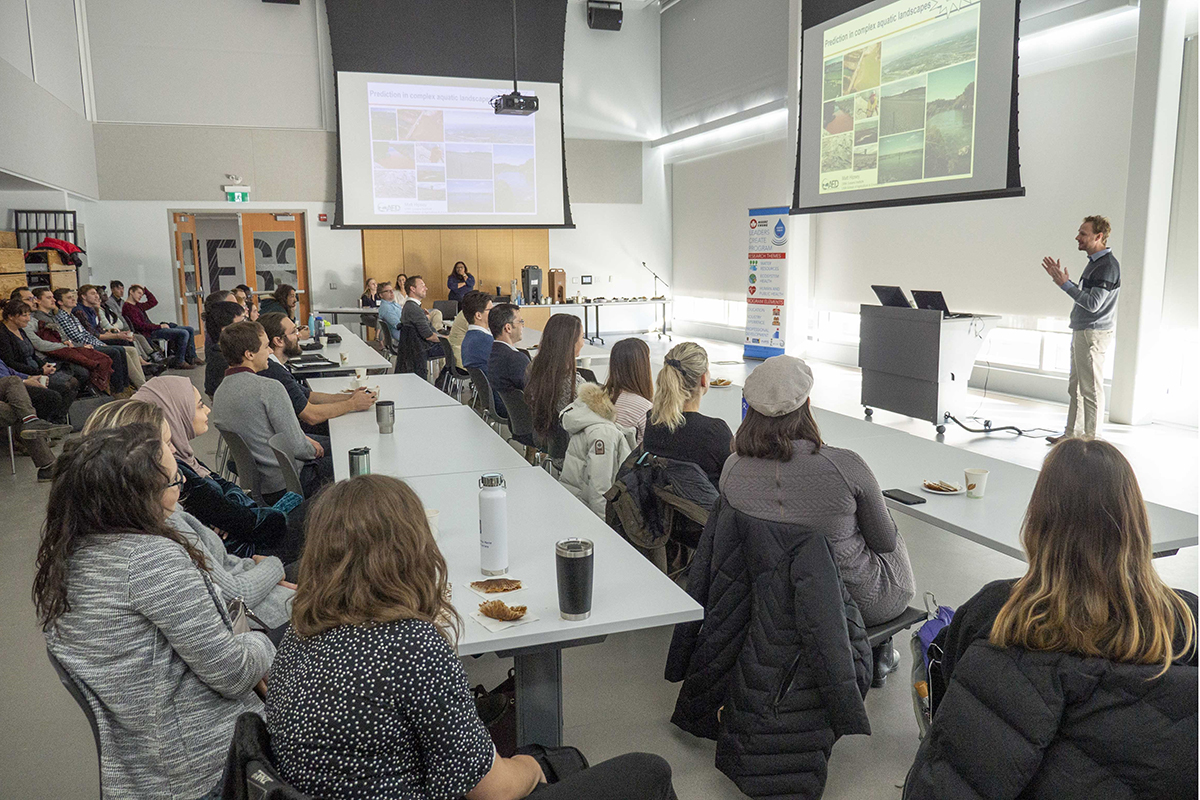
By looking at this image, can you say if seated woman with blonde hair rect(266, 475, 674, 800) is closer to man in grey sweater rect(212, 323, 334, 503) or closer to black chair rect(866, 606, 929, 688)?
black chair rect(866, 606, 929, 688)

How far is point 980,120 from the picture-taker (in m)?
6.39

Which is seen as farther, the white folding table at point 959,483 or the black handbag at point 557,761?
the white folding table at point 959,483

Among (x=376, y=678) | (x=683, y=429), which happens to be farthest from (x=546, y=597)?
(x=683, y=429)

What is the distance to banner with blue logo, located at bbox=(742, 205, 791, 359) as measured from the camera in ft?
35.4

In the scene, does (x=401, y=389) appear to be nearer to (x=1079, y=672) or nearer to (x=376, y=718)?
(x=376, y=718)

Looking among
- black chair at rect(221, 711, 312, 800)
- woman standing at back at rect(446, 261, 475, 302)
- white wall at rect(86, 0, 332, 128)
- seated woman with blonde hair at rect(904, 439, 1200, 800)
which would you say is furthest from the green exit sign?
seated woman with blonde hair at rect(904, 439, 1200, 800)

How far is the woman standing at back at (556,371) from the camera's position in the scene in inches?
159

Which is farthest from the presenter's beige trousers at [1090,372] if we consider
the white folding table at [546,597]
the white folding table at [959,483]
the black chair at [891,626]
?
the white folding table at [546,597]

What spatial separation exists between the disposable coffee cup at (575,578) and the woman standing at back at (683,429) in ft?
3.92

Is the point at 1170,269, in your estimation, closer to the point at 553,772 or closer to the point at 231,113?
the point at 553,772

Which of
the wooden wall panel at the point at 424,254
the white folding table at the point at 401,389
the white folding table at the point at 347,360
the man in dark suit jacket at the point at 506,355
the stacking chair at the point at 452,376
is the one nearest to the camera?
the white folding table at the point at 401,389

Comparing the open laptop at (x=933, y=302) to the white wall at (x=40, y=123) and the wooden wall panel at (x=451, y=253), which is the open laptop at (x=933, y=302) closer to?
the white wall at (x=40, y=123)

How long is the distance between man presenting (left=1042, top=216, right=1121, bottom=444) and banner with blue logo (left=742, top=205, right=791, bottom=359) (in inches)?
194

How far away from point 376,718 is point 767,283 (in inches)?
410
